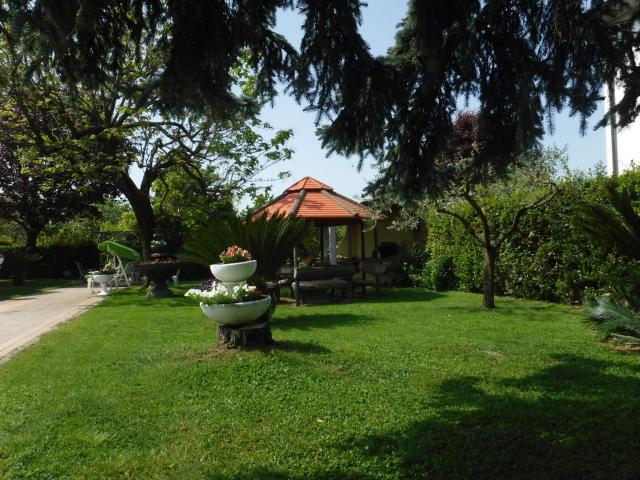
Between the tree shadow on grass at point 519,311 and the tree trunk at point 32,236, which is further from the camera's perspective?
the tree trunk at point 32,236

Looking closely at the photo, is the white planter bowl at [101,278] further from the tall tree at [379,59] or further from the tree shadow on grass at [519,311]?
the tall tree at [379,59]

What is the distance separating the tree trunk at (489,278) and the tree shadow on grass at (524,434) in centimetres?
599

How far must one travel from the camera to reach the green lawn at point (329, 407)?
3977 mm

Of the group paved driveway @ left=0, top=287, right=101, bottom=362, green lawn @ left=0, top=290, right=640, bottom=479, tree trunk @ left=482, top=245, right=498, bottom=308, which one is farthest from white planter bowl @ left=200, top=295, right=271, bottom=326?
tree trunk @ left=482, top=245, right=498, bottom=308

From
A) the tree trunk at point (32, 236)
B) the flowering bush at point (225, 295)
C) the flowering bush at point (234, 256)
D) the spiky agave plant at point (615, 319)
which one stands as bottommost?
the spiky agave plant at point (615, 319)

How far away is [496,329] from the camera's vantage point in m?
9.02

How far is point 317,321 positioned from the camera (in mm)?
10508

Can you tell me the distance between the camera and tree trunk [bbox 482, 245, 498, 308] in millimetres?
11820

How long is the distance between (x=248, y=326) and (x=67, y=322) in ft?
18.5

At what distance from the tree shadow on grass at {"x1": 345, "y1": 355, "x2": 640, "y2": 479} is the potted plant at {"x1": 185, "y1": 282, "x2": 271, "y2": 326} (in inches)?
113

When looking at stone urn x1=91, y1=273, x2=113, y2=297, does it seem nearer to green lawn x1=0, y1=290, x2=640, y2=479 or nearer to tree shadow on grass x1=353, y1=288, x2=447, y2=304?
tree shadow on grass x1=353, y1=288, x2=447, y2=304

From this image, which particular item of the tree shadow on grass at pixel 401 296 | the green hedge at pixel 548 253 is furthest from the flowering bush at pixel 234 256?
the tree shadow on grass at pixel 401 296

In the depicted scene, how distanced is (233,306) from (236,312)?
9cm

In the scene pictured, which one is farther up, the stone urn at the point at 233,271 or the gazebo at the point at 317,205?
the gazebo at the point at 317,205
